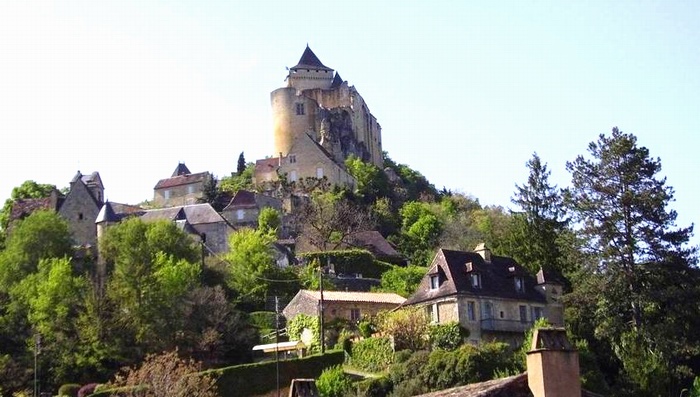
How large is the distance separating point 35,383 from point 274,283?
72.7 feet

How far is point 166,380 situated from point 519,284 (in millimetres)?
21544

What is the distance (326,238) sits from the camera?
90875 mm

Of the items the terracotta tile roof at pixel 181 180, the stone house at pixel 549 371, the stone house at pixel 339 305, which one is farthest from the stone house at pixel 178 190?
the stone house at pixel 549 371

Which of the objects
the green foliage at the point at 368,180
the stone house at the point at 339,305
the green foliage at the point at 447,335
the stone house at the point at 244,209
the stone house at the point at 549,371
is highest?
the green foliage at the point at 368,180

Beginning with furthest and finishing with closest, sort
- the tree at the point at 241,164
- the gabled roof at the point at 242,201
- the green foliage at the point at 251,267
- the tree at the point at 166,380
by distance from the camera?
1. the tree at the point at 241,164
2. the gabled roof at the point at 242,201
3. the green foliage at the point at 251,267
4. the tree at the point at 166,380

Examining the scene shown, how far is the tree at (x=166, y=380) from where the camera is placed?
4806 cm

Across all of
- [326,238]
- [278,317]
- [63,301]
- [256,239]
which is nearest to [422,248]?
[326,238]

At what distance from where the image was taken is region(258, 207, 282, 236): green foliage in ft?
303

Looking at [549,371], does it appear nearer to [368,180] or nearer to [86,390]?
[86,390]

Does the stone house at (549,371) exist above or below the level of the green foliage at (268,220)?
below

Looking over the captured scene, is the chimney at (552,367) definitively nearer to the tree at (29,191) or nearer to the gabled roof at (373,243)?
the gabled roof at (373,243)

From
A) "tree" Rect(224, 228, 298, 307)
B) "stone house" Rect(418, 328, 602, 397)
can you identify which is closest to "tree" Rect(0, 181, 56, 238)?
"tree" Rect(224, 228, 298, 307)

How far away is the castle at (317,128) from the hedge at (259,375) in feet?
180

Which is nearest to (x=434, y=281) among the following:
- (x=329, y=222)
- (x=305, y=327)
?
(x=305, y=327)
